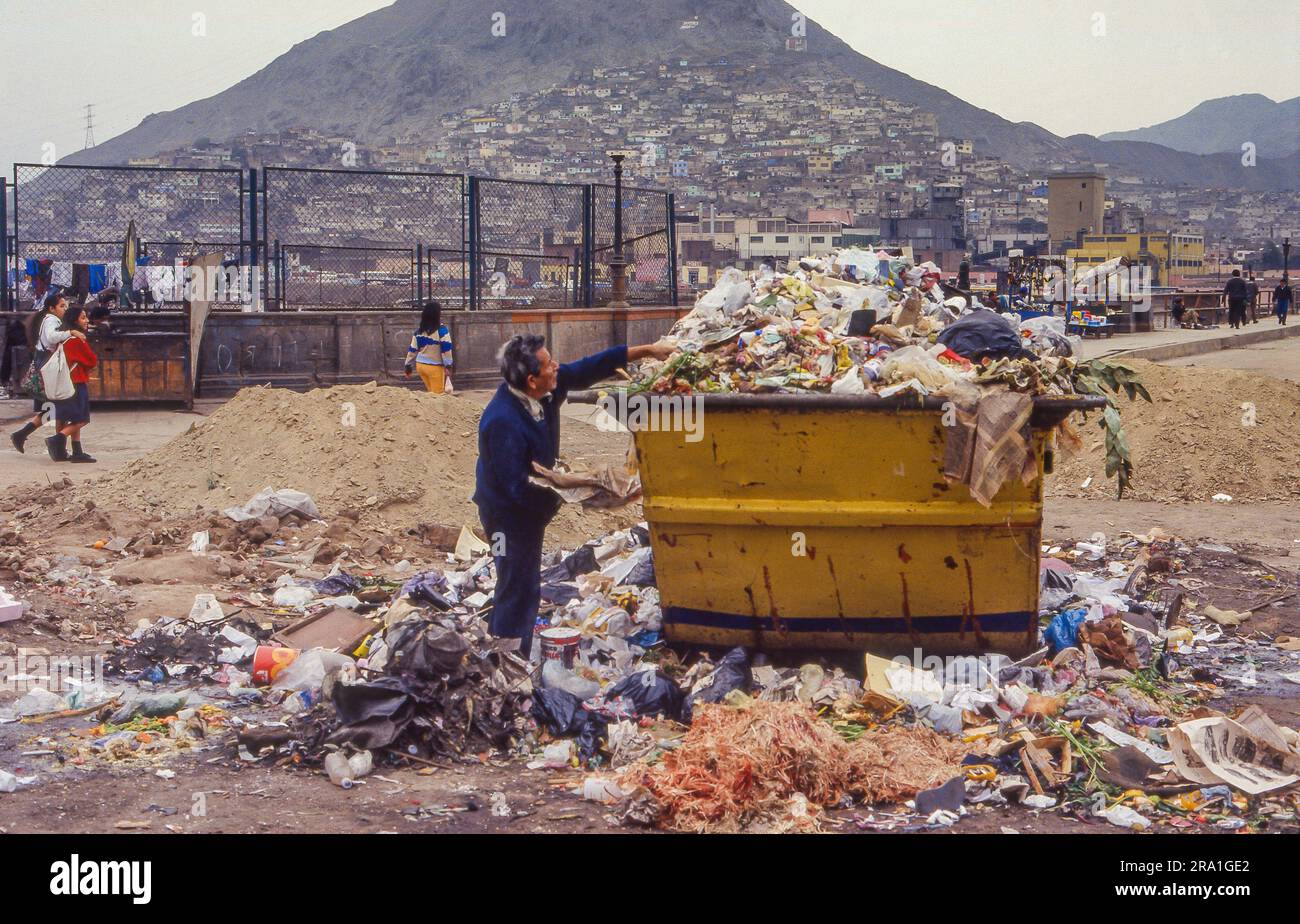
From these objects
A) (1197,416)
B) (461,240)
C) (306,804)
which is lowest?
(306,804)

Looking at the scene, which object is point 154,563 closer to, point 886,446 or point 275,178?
point 886,446

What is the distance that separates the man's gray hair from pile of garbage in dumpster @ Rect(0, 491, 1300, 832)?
1.05 m

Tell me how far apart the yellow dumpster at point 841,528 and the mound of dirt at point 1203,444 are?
19.3ft

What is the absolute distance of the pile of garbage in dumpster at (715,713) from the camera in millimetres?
4867

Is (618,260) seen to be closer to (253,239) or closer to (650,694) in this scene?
(253,239)

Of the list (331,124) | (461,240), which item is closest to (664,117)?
(331,124)

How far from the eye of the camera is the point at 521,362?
5891 millimetres

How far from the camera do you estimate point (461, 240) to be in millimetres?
20703

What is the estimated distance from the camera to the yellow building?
113m

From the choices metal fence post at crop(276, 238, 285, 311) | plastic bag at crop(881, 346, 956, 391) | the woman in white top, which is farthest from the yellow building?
plastic bag at crop(881, 346, 956, 391)

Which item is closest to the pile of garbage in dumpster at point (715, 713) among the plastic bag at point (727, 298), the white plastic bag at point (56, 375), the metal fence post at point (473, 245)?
the plastic bag at point (727, 298)

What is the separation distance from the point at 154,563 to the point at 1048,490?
23.1 ft

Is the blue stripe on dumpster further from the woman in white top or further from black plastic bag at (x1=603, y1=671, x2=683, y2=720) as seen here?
the woman in white top

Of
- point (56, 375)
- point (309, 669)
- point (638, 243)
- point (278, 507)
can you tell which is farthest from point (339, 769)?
point (638, 243)
